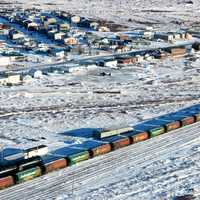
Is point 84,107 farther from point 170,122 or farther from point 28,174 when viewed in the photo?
point 28,174

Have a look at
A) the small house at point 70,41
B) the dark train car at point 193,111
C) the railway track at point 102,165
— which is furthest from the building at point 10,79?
the small house at point 70,41

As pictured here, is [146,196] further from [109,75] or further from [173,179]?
[109,75]

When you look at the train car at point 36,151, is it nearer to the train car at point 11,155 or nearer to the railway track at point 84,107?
the train car at point 11,155

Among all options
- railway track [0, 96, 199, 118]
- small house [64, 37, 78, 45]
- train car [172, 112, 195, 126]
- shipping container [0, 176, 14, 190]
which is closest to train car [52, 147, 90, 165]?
shipping container [0, 176, 14, 190]

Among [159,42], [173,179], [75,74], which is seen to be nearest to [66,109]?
[75,74]

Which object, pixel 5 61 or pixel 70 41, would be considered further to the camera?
pixel 70 41

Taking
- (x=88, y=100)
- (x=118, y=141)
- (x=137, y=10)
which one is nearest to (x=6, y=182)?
(x=118, y=141)

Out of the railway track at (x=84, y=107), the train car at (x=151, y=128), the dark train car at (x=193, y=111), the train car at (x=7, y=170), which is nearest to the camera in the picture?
the train car at (x=7, y=170)
